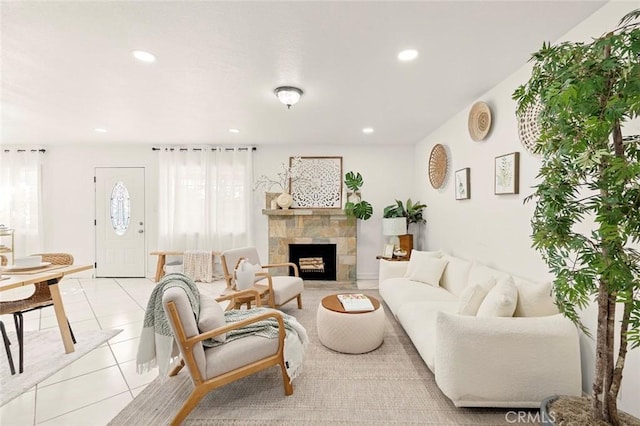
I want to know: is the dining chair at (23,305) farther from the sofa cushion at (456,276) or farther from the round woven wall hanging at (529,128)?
the round woven wall hanging at (529,128)

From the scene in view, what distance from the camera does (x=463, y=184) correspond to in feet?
11.4

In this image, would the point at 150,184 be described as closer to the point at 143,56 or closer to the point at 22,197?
the point at 22,197

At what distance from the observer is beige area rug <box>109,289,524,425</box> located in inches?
71.4

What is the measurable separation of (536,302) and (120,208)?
6.46m

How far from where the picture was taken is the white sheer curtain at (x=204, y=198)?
5.37 metres

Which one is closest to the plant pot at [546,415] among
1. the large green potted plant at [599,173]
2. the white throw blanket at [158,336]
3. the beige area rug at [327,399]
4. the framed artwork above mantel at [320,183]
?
the large green potted plant at [599,173]

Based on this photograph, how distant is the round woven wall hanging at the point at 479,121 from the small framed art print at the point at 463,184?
0.42 meters

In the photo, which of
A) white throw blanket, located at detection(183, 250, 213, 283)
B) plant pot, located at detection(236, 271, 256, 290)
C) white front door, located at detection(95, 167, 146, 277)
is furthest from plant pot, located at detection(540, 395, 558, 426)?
white front door, located at detection(95, 167, 146, 277)

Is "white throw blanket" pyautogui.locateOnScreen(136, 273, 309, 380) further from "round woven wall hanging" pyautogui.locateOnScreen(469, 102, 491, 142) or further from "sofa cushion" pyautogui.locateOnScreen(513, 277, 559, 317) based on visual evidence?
"round woven wall hanging" pyautogui.locateOnScreen(469, 102, 491, 142)

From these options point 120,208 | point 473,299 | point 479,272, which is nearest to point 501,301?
point 473,299

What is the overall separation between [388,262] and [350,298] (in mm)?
1253

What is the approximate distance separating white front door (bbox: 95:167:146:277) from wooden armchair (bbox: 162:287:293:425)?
179 inches

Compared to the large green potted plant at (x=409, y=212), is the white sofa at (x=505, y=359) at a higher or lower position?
lower

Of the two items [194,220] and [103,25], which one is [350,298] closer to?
[103,25]
